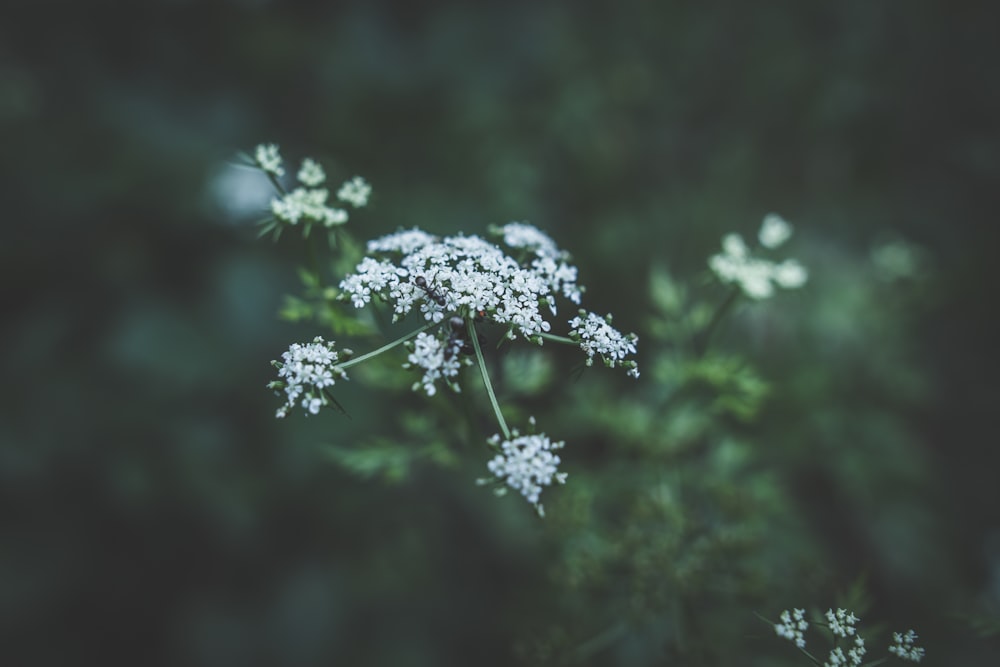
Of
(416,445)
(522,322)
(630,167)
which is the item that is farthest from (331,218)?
(630,167)

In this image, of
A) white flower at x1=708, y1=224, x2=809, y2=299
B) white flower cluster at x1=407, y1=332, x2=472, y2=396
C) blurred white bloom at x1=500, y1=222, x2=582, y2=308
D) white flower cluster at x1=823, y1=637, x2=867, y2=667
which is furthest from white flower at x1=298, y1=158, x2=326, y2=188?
white flower cluster at x1=823, y1=637, x2=867, y2=667

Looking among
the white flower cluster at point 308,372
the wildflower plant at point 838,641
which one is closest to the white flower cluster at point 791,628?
the wildflower plant at point 838,641

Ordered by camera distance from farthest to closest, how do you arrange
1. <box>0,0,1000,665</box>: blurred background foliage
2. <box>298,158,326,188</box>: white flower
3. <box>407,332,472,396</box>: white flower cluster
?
<box>0,0,1000,665</box>: blurred background foliage → <box>298,158,326,188</box>: white flower → <box>407,332,472,396</box>: white flower cluster

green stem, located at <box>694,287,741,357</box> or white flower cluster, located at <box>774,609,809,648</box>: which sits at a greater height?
green stem, located at <box>694,287,741,357</box>

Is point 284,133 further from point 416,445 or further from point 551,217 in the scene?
point 416,445

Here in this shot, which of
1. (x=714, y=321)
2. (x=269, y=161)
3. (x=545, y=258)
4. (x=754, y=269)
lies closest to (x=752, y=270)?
(x=754, y=269)

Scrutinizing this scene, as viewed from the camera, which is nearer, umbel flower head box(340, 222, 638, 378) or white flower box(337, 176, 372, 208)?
umbel flower head box(340, 222, 638, 378)

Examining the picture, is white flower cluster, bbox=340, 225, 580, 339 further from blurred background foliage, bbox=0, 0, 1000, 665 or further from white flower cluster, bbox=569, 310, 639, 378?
blurred background foliage, bbox=0, 0, 1000, 665
